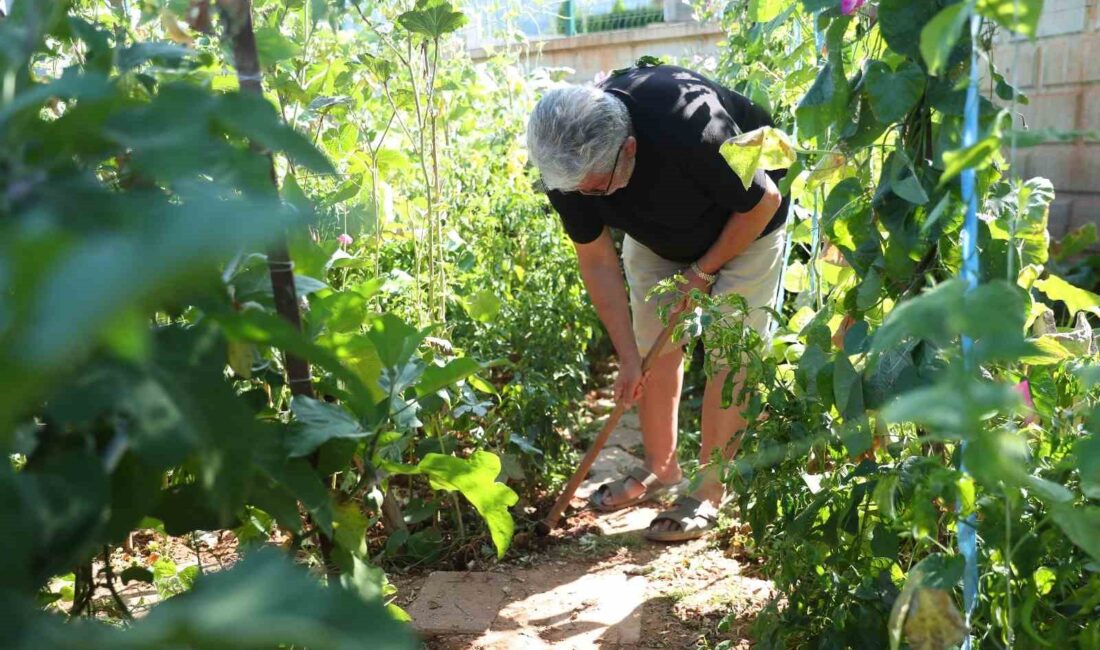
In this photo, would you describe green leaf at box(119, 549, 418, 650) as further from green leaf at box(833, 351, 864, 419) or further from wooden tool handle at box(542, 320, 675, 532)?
wooden tool handle at box(542, 320, 675, 532)

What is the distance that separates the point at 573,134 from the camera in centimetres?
255

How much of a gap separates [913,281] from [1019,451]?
21.4 inches

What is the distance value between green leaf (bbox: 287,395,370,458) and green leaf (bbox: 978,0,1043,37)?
0.82 metres

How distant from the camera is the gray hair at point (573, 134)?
2.56m

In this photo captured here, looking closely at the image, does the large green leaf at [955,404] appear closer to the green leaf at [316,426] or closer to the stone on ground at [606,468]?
the green leaf at [316,426]

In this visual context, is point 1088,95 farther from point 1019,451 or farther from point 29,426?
point 29,426

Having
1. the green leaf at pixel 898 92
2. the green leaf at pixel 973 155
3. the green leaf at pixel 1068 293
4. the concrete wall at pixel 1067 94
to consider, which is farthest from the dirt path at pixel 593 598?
the concrete wall at pixel 1067 94

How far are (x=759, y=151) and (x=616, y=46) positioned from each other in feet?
20.5

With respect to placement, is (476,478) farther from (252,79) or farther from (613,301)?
(613,301)

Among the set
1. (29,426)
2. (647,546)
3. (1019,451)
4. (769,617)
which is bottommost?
(647,546)

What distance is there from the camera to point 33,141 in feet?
2.39

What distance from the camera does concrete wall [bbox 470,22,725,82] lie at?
7.32 meters

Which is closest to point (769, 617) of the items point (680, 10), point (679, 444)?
point (679, 444)

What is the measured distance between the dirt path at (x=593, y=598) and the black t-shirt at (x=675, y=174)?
3.07 ft
